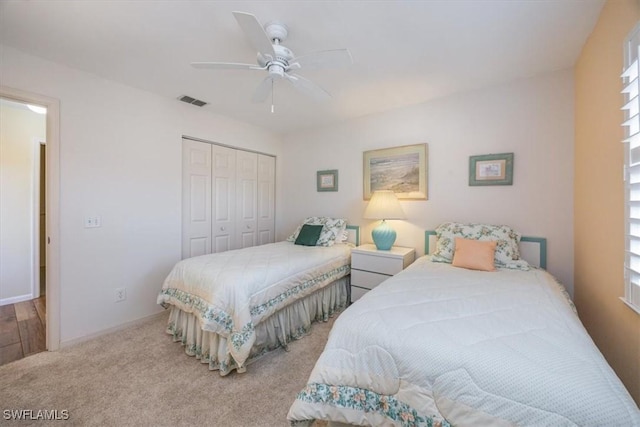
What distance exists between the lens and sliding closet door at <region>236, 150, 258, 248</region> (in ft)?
11.9

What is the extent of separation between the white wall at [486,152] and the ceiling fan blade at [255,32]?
197 centimetres

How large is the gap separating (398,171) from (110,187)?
9.99ft

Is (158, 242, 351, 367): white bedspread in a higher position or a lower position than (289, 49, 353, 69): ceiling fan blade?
lower

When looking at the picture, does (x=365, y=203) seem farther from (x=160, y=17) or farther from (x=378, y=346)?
(x=160, y=17)

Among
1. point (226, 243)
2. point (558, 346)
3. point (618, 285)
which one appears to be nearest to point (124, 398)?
point (226, 243)

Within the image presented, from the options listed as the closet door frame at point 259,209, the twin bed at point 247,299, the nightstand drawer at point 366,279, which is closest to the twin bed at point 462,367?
the twin bed at point 247,299

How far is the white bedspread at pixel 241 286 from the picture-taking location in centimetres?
175

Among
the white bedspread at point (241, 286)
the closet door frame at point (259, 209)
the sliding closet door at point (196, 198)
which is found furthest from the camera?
the closet door frame at point (259, 209)

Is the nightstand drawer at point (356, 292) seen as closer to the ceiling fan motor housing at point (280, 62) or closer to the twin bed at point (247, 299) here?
the twin bed at point (247, 299)

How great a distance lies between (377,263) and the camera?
107 inches

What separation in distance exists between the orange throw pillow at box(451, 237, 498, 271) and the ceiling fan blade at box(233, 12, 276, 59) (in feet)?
6.97

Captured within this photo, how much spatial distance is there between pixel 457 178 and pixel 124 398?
10.9 ft

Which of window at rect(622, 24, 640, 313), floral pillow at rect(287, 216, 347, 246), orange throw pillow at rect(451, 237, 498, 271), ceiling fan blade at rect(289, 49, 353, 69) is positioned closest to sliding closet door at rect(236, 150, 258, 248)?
floral pillow at rect(287, 216, 347, 246)

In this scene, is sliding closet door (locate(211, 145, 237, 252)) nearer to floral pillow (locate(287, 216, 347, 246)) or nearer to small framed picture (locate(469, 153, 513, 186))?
floral pillow (locate(287, 216, 347, 246))
